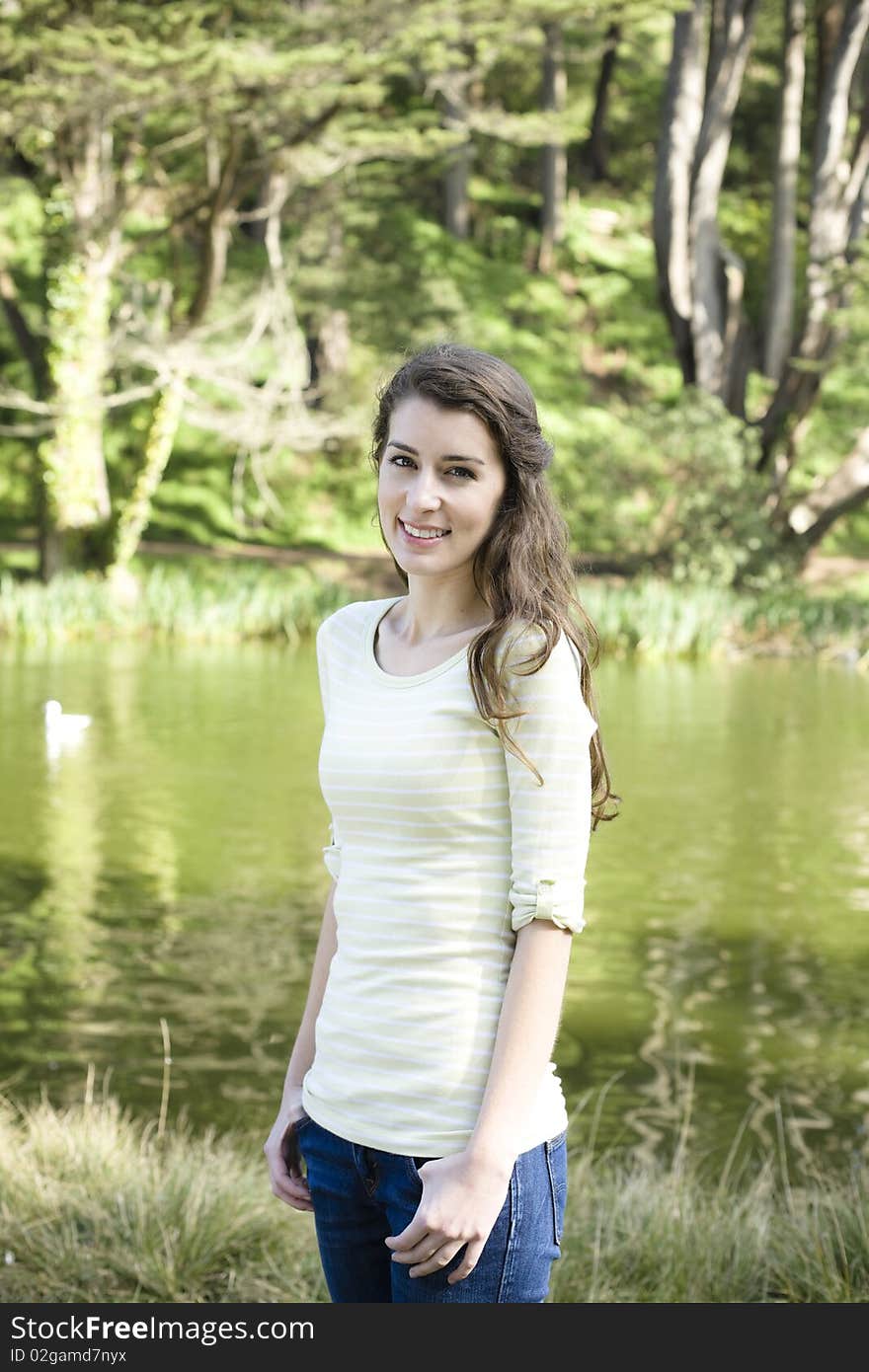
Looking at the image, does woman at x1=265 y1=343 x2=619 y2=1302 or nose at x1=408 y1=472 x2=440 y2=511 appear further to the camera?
nose at x1=408 y1=472 x2=440 y2=511

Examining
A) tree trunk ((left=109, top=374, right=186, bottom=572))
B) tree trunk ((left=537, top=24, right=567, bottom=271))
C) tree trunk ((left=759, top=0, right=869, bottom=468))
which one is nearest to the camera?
tree trunk ((left=109, top=374, right=186, bottom=572))

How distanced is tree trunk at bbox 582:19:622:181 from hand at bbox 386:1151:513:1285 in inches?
1209

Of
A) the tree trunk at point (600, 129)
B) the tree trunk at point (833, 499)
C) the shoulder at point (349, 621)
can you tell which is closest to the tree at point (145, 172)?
the tree trunk at point (833, 499)

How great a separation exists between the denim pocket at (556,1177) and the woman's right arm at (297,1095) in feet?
1.03

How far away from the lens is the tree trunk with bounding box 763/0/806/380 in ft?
73.6

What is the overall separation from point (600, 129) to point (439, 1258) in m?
31.4

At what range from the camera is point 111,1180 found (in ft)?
11.0

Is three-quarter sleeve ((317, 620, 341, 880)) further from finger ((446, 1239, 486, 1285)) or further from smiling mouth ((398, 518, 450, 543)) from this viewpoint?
finger ((446, 1239, 486, 1285))

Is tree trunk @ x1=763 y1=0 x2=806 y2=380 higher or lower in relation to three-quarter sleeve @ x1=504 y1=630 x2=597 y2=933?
higher

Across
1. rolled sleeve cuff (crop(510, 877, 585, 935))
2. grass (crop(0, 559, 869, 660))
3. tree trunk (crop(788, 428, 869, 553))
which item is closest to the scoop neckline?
rolled sleeve cuff (crop(510, 877, 585, 935))

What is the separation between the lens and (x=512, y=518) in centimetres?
184

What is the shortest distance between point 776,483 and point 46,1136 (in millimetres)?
19092

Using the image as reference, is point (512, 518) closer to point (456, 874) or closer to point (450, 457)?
point (450, 457)

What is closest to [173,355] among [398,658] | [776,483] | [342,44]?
[342,44]
